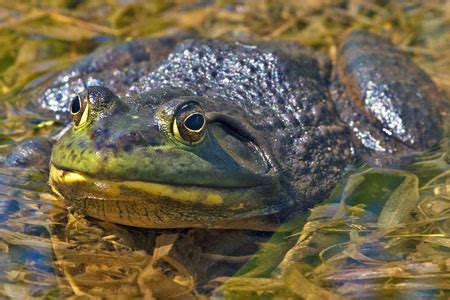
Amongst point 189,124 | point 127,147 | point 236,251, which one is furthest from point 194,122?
point 236,251

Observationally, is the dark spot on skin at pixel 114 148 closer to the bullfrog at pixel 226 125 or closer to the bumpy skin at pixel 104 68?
the bullfrog at pixel 226 125

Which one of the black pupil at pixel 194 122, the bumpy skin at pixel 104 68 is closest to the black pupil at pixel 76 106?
the black pupil at pixel 194 122

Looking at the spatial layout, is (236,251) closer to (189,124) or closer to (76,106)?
(189,124)

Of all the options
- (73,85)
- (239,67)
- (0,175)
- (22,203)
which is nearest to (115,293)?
(22,203)

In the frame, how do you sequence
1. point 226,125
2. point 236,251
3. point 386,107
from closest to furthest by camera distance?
point 236,251
point 226,125
point 386,107

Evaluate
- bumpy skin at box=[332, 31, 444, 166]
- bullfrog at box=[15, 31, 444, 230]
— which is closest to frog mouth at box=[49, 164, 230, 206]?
bullfrog at box=[15, 31, 444, 230]

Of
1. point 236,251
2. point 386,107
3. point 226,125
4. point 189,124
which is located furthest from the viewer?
point 386,107
